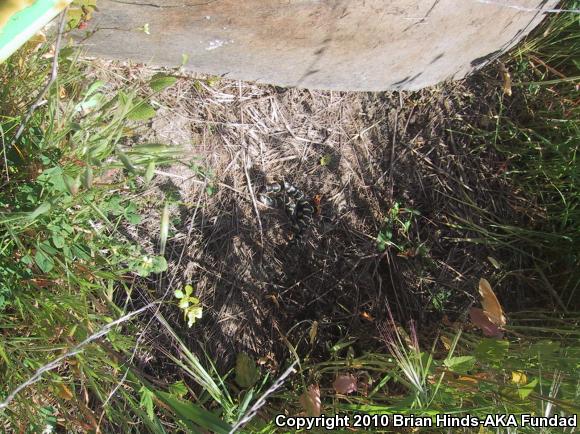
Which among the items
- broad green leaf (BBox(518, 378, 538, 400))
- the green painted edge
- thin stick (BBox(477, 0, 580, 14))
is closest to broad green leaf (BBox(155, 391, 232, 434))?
broad green leaf (BBox(518, 378, 538, 400))

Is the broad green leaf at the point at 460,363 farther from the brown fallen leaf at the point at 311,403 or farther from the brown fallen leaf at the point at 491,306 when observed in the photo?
the brown fallen leaf at the point at 311,403

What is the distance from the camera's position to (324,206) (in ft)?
7.71

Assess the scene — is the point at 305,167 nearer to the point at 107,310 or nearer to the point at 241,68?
the point at 241,68

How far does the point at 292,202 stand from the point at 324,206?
6.5 inches

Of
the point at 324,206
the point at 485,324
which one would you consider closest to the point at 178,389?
the point at 324,206

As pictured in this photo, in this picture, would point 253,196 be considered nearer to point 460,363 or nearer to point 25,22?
point 460,363

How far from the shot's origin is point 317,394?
187 cm

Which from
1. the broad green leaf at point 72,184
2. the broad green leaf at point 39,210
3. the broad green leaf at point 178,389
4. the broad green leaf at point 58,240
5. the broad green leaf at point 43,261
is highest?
the broad green leaf at point 72,184

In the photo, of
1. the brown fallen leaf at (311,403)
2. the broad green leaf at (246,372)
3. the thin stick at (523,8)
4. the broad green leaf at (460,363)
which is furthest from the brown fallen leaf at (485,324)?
the thin stick at (523,8)

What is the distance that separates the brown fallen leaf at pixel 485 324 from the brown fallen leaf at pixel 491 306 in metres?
0.02

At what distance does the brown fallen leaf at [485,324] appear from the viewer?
192 centimetres

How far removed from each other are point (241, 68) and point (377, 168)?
809 mm

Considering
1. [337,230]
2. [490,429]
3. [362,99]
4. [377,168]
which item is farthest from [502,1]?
[490,429]

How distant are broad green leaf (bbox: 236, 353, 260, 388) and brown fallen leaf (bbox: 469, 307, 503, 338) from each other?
905mm
